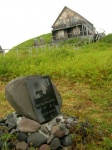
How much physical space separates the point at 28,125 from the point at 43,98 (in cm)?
71

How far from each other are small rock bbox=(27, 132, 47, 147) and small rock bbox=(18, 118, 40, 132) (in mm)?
124

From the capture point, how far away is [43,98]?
17.4 feet

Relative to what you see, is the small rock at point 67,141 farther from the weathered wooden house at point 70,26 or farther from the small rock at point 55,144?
the weathered wooden house at point 70,26

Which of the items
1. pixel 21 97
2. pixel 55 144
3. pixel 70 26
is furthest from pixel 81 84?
pixel 70 26

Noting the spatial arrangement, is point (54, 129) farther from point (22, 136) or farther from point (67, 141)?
point (22, 136)

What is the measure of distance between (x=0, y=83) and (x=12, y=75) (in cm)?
Answer: 120

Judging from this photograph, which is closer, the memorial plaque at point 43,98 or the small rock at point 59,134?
the small rock at point 59,134

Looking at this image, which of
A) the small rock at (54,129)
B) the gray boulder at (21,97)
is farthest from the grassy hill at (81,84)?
the gray boulder at (21,97)

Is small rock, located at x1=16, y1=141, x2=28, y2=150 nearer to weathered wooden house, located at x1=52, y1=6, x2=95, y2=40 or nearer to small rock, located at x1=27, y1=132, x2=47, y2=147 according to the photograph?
small rock, located at x1=27, y1=132, x2=47, y2=147

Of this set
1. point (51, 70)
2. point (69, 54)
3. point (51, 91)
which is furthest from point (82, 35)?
point (51, 91)

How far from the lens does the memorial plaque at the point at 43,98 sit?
5148mm

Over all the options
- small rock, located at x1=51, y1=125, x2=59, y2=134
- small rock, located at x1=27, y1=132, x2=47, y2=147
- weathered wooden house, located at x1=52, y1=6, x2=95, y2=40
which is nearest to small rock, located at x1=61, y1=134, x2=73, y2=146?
small rock, located at x1=51, y1=125, x2=59, y2=134

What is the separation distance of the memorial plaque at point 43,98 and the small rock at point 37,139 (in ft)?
1.32

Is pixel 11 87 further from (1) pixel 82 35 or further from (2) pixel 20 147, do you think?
(1) pixel 82 35
